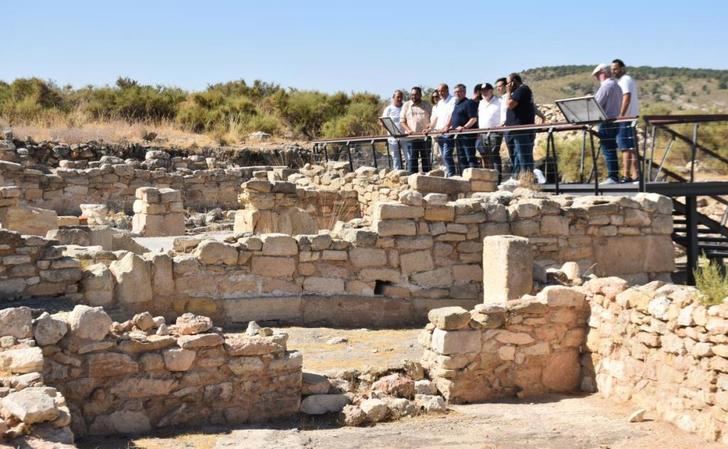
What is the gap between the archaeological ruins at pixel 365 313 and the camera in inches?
256

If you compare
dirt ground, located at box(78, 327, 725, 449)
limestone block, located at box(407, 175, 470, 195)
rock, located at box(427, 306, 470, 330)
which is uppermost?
limestone block, located at box(407, 175, 470, 195)

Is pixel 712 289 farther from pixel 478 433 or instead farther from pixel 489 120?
pixel 489 120

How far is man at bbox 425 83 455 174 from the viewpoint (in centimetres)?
1509

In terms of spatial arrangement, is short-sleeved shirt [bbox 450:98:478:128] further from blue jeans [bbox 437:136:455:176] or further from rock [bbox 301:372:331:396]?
rock [bbox 301:372:331:396]

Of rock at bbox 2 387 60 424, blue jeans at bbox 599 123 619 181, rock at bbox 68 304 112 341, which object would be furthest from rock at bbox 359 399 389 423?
blue jeans at bbox 599 123 619 181

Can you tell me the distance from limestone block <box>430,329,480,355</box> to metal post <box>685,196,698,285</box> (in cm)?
A: 533

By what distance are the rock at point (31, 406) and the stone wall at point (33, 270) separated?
14.0ft

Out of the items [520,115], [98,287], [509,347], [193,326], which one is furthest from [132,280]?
[520,115]

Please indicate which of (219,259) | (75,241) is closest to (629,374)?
(219,259)

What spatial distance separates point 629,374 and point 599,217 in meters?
4.07

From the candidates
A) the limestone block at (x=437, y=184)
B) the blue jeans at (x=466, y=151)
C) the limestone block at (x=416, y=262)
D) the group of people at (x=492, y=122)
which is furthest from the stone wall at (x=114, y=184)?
the limestone block at (x=416, y=262)

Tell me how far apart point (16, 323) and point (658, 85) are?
239 feet

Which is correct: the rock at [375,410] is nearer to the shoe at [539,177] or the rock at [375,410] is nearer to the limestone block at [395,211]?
the limestone block at [395,211]

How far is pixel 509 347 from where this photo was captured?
805 centimetres
